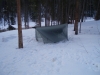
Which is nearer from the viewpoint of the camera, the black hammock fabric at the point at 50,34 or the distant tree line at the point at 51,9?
the black hammock fabric at the point at 50,34

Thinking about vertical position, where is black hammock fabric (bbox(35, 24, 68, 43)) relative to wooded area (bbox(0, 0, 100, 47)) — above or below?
below

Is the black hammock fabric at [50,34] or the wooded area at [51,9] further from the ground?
the wooded area at [51,9]

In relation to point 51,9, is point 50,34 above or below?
below

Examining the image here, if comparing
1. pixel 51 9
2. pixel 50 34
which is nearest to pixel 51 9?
pixel 51 9

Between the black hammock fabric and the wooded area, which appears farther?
the wooded area

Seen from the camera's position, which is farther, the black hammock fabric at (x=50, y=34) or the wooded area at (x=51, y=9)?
the wooded area at (x=51, y=9)

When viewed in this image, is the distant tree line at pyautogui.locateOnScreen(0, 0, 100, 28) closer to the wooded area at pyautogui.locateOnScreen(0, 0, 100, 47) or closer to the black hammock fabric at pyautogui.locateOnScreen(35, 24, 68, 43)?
the wooded area at pyautogui.locateOnScreen(0, 0, 100, 47)

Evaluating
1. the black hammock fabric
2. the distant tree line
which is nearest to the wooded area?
the distant tree line

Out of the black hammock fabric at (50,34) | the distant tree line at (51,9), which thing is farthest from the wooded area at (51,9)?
the black hammock fabric at (50,34)

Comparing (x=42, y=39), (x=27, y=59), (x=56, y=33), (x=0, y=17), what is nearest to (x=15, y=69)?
(x=27, y=59)

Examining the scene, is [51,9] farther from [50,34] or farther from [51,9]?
[50,34]

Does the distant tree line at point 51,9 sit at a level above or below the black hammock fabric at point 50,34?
above

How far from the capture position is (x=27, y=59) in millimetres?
7523

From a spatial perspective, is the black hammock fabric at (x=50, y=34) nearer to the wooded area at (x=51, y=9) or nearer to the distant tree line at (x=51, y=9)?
the distant tree line at (x=51, y=9)
